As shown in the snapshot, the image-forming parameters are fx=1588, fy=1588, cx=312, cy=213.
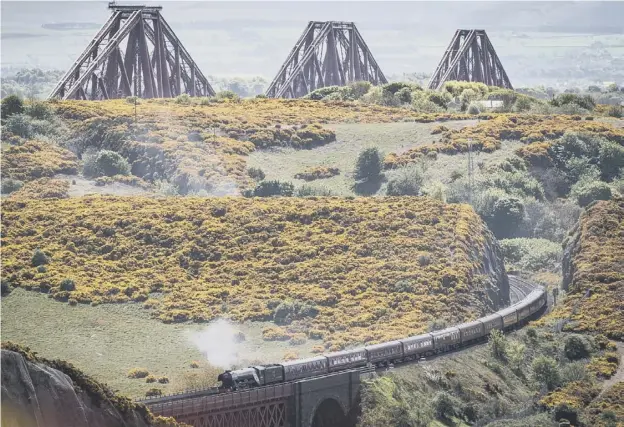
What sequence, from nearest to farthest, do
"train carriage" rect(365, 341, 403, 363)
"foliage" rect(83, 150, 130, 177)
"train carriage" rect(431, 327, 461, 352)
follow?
1. "train carriage" rect(365, 341, 403, 363)
2. "train carriage" rect(431, 327, 461, 352)
3. "foliage" rect(83, 150, 130, 177)

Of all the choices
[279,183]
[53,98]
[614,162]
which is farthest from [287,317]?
[53,98]

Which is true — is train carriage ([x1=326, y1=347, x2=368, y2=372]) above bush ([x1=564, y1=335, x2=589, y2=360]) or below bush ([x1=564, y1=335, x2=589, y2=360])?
above

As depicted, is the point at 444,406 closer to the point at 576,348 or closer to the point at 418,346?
the point at 418,346

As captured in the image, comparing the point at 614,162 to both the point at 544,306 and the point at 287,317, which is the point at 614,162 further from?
the point at 287,317

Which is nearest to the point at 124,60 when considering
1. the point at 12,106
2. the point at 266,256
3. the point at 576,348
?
the point at 12,106

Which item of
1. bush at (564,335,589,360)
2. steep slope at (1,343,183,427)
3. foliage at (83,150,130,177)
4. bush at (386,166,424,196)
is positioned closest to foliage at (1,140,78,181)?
foliage at (83,150,130,177)

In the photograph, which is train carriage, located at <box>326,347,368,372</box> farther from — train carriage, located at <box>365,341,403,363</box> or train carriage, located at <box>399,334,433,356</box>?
train carriage, located at <box>399,334,433,356</box>

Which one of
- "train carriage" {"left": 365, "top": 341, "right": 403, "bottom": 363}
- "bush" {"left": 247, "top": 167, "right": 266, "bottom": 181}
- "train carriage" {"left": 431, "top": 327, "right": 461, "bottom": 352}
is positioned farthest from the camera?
"bush" {"left": 247, "top": 167, "right": 266, "bottom": 181}

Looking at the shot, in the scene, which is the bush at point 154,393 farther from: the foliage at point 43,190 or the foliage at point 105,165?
the foliage at point 105,165
